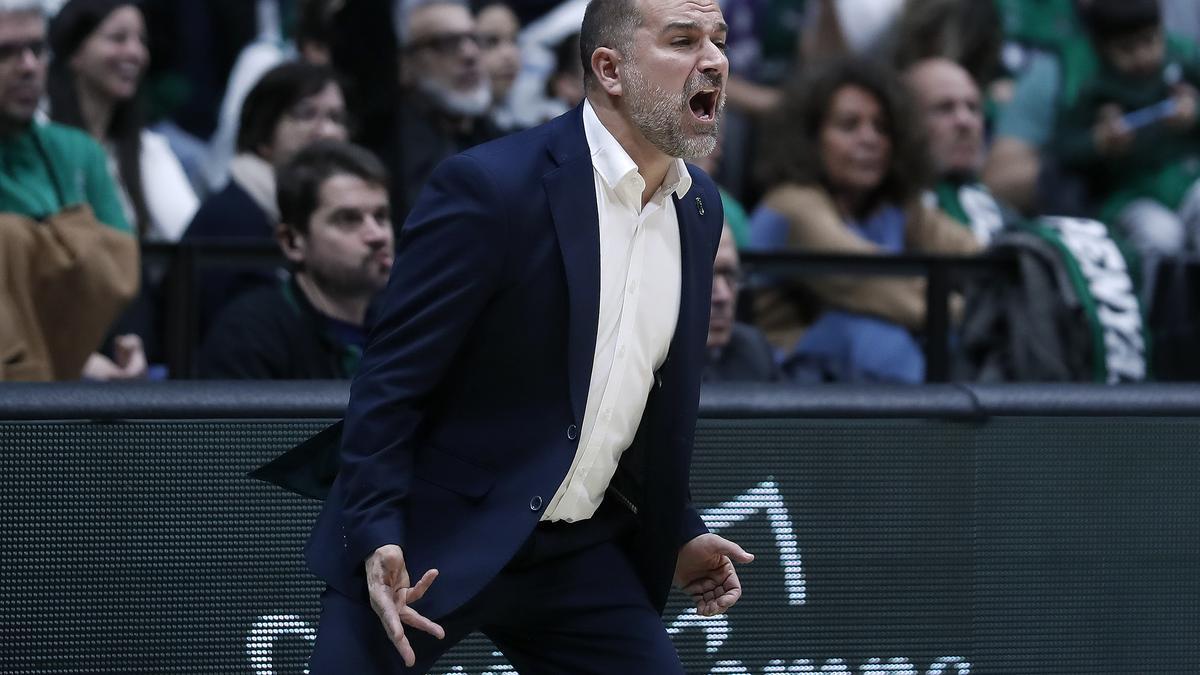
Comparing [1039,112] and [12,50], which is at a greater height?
[12,50]

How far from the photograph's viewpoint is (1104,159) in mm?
8688

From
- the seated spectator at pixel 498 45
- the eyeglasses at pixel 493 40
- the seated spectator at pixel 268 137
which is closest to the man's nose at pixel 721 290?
the seated spectator at pixel 268 137

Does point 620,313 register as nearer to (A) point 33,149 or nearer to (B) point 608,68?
(B) point 608,68

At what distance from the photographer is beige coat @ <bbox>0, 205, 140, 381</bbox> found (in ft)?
17.9

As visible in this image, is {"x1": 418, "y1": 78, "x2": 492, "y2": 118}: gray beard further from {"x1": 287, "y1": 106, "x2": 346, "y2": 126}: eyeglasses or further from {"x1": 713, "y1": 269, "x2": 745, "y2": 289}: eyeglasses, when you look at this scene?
{"x1": 713, "y1": 269, "x2": 745, "y2": 289}: eyeglasses

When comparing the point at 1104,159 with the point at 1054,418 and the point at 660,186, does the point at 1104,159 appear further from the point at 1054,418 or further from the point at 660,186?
the point at 660,186

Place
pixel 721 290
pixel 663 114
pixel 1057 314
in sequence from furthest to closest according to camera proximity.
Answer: pixel 1057 314, pixel 721 290, pixel 663 114

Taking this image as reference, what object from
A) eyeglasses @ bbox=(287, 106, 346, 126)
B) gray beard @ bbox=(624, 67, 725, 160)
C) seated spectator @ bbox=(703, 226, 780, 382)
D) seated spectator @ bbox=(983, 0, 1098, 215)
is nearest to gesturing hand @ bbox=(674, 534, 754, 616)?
gray beard @ bbox=(624, 67, 725, 160)

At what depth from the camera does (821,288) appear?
7031 millimetres

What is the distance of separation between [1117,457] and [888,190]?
287 centimetres

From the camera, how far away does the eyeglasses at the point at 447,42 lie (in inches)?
306

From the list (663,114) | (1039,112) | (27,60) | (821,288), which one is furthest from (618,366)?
(1039,112)

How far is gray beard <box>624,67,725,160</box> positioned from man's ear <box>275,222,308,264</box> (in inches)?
105

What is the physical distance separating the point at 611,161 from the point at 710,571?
843mm
